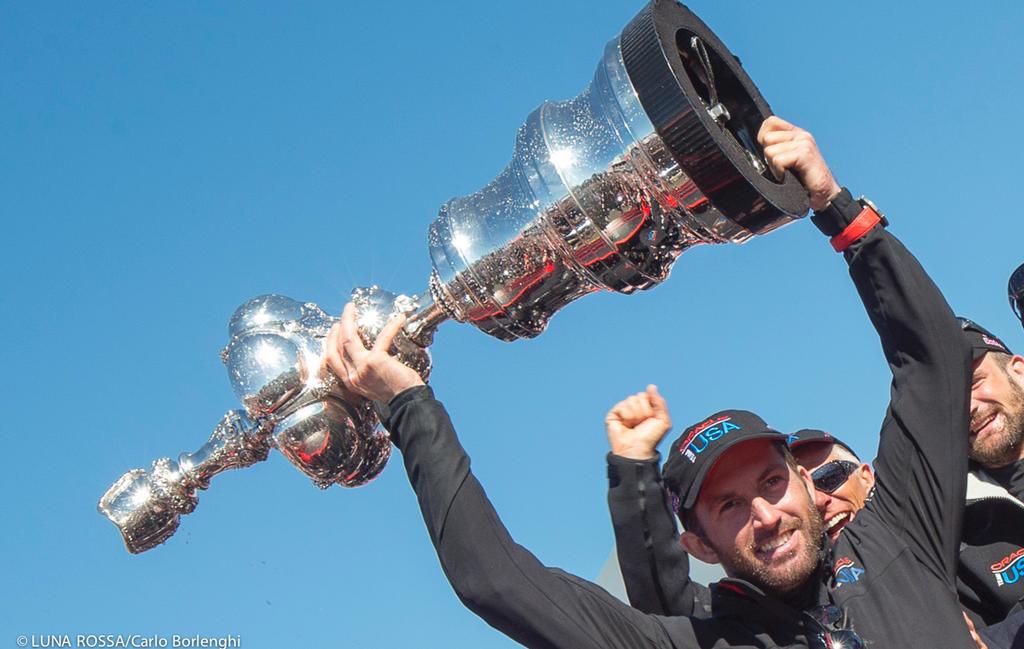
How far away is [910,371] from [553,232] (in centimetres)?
122

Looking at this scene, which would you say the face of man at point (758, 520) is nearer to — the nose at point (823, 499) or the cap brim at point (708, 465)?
the cap brim at point (708, 465)

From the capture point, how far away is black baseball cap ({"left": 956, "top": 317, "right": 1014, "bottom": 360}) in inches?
174

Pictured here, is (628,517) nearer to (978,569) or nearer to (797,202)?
(797,202)

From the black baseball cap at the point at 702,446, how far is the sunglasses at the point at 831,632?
1.61 feet

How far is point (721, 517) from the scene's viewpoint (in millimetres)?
3455

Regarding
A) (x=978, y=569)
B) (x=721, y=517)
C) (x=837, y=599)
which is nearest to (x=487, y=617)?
(x=721, y=517)

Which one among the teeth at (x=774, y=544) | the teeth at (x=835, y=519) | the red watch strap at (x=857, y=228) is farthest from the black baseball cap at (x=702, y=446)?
the teeth at (x=835, y=519)

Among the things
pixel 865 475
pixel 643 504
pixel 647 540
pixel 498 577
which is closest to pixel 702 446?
pixel 643 504

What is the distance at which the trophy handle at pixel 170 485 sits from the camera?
436 centimetres

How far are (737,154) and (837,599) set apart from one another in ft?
4.46

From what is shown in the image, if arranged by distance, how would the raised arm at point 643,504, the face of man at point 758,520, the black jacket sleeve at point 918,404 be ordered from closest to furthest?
the face of man at point 758,520
the black jacket sleeve at point 918,404
the raised arm at point 643,504

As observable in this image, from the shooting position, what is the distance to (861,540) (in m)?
3.42

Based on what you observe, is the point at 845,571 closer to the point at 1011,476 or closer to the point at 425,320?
the point at 1011,476

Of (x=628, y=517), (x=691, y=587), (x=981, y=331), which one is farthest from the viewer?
(x=981, y=331)
